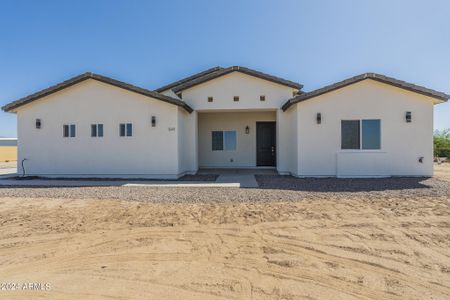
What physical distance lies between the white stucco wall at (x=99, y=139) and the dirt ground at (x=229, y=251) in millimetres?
5523

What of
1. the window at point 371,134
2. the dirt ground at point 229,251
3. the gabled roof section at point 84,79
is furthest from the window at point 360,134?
the gabled roof section at point 84,79

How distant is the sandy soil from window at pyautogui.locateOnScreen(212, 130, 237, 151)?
9762 millimetres

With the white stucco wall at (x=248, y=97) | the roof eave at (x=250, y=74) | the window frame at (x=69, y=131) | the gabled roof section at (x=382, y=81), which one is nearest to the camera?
the gabled roof section at (x=382, y=81)

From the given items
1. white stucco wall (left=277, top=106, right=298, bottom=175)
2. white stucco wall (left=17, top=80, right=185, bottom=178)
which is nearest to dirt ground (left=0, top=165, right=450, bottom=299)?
white stucco wall (left=17, top=80, right=185, bottom=178)

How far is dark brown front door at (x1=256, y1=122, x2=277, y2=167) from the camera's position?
53.6 ft

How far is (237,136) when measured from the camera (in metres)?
16.5

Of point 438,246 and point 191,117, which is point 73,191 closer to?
point 191,117

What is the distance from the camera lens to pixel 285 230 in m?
5.17

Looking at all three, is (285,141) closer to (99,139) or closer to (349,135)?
(349,135)

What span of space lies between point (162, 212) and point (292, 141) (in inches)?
332

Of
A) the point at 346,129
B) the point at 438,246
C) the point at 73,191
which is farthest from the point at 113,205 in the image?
the point at 346,129

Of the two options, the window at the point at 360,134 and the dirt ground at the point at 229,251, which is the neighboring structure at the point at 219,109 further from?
the dirt ground at the point at 229,251

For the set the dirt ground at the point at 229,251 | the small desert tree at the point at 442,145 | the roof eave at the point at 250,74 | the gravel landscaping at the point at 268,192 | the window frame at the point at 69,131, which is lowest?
the dirt ground at the point at 229,251

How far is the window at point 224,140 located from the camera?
16531 mm
